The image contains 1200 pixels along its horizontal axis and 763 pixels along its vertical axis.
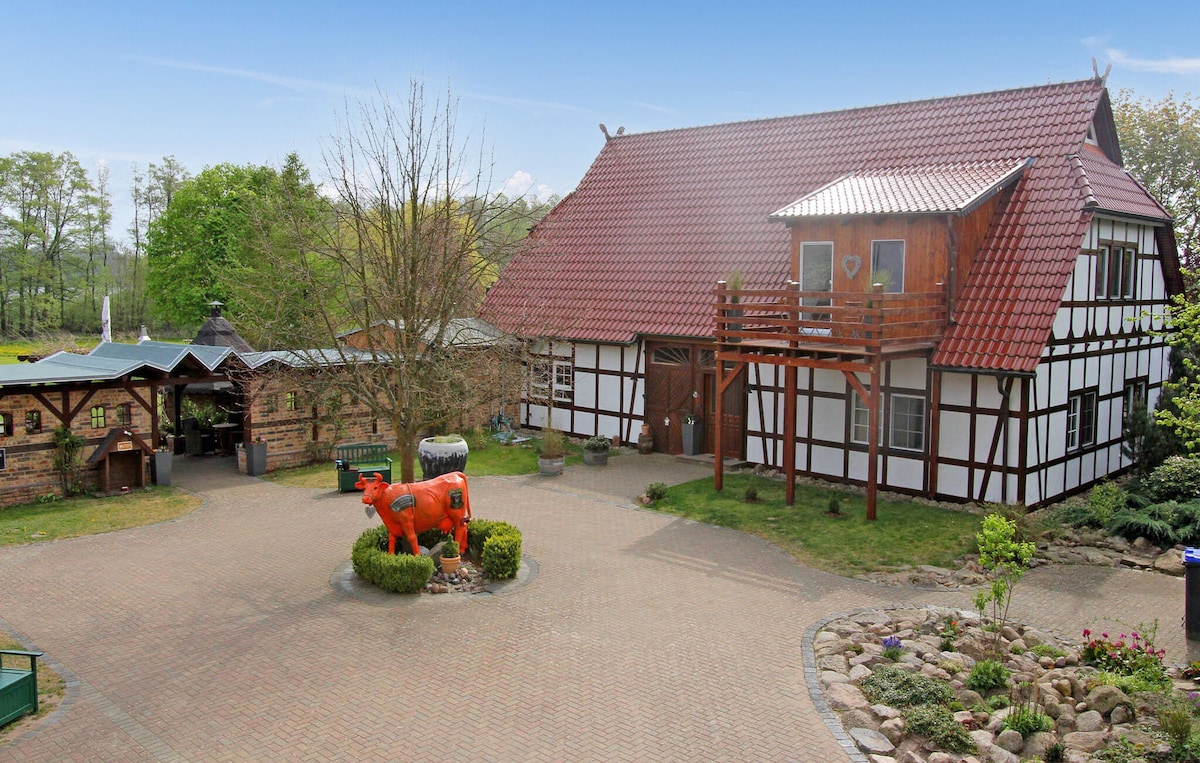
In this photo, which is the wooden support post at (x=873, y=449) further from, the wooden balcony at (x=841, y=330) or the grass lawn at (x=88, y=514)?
the grass lawn at (x=88, y=514)

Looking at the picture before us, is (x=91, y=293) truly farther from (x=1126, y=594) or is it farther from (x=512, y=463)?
(x=1126, y=594)

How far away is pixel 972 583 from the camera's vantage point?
13.0m

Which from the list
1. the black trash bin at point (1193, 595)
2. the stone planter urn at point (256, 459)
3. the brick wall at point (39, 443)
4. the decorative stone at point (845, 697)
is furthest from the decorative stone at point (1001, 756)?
the brick wall at point (39, 443)

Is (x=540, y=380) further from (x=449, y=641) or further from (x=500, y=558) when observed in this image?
(x=449, y=641)

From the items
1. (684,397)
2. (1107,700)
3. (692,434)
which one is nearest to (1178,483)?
(1107,700)

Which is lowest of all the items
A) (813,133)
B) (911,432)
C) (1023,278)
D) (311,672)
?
(311,672)

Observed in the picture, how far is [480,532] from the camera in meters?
13.6

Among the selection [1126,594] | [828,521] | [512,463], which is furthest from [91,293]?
[1126,594]

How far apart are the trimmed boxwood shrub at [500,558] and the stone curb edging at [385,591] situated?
0.45 ft

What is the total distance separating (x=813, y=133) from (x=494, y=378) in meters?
10.8

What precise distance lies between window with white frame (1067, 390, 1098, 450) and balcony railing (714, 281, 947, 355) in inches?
128

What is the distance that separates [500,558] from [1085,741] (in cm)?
723

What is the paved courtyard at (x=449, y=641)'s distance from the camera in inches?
339

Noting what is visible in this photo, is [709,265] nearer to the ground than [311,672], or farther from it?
farther from it
